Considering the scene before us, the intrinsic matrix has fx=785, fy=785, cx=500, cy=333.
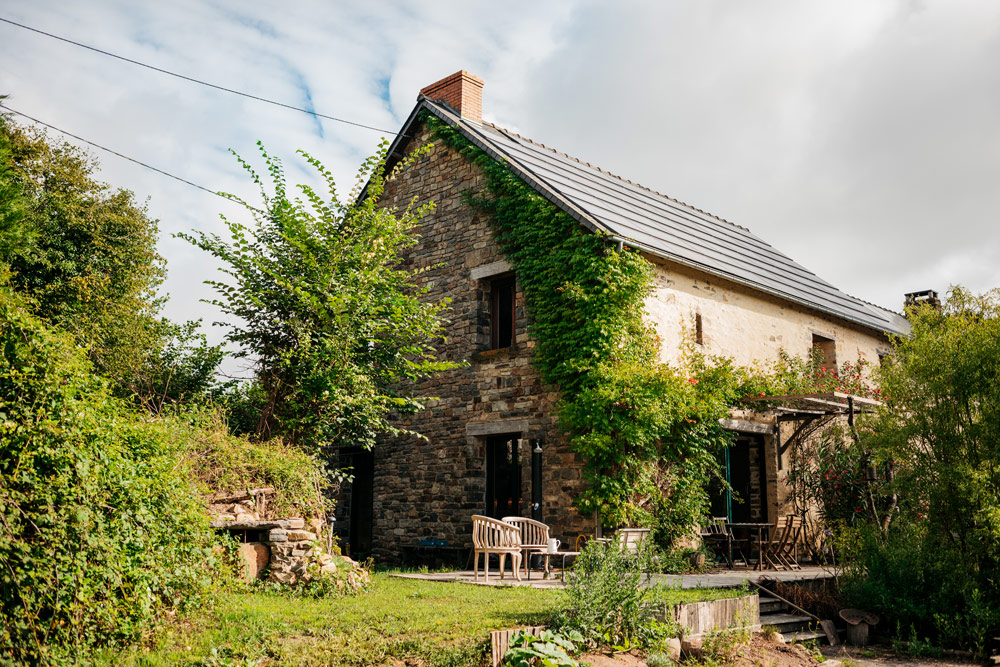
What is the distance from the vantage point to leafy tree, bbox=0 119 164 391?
18766 mm

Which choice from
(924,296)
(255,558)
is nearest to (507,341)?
(255,558)

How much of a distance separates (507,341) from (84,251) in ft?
43.3

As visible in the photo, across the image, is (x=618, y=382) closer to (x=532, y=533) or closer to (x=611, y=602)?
(x=532, y=533)

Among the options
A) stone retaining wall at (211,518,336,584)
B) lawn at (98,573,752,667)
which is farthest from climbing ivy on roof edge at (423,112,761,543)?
stone retaining wall at (211,518,336,584)

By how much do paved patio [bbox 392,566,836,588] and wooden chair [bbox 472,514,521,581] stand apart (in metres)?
0.21

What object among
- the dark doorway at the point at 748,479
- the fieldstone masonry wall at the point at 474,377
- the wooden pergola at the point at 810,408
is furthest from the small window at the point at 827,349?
the dark doorway at the point at 748,479

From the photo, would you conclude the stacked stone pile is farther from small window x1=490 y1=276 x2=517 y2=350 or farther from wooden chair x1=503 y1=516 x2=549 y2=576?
small window x1=490 y1=276 x2=517 y2=350

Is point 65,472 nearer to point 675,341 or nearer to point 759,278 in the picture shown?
point 675,341

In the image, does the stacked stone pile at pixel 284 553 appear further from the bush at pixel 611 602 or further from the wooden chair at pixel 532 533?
the bush at pixel 611 602

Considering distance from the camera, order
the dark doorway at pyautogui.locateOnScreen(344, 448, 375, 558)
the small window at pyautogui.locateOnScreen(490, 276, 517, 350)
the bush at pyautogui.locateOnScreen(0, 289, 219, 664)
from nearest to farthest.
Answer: the bush at pyautogui.locateOnScreen(0, 289, 219, 664), the small window at pyautogui.locateOnScreen(490, 276, 517, 350), the dark doorway at pyautogui.locateOnScreen(344, 448, 375, 558)

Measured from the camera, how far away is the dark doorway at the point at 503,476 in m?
12.1

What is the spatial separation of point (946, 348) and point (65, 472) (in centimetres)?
873

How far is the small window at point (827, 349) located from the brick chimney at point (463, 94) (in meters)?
8.04

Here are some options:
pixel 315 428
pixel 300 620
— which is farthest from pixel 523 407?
pixel 300 620
